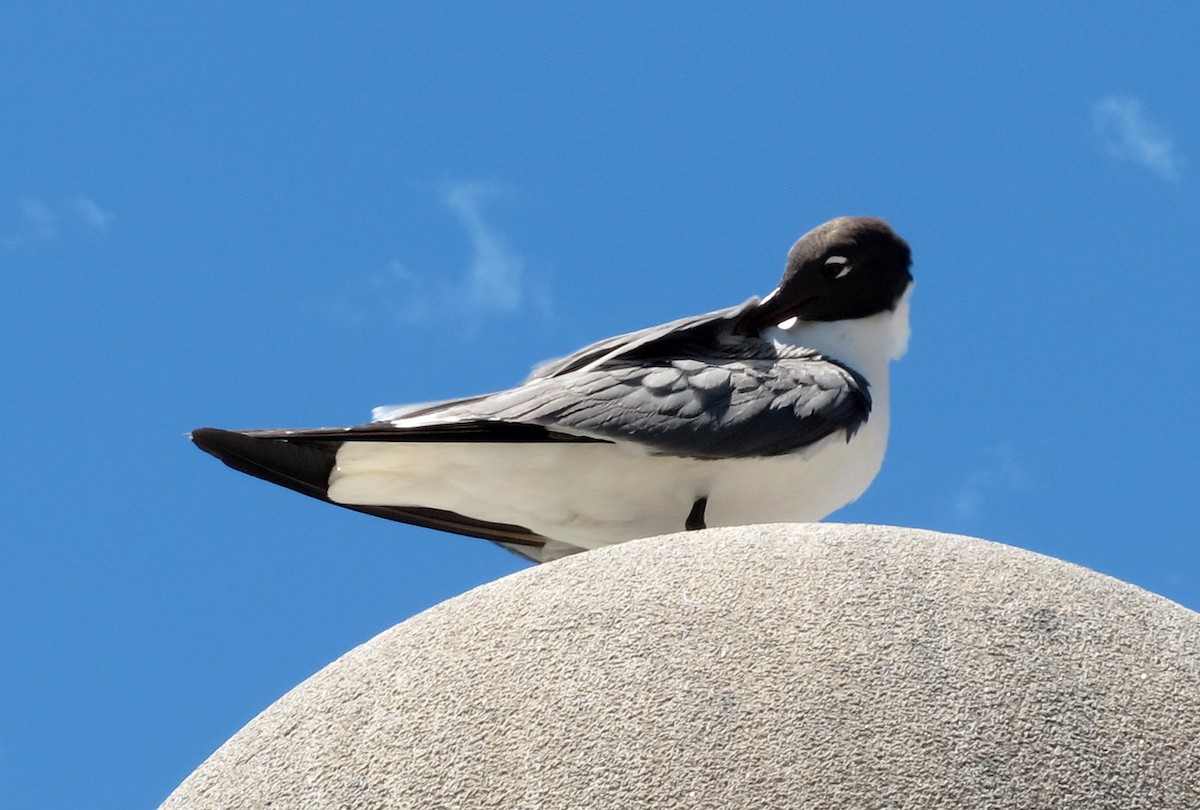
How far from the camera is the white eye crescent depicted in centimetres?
755

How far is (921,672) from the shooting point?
15.0ft

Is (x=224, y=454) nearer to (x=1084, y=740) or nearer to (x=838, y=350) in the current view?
(x=838, y=350)

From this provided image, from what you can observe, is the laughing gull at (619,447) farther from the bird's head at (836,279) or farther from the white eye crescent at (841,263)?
the white eye crescent at (841,263)

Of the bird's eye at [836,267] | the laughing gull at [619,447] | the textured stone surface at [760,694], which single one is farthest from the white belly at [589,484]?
the textured stone surface at [760,694]

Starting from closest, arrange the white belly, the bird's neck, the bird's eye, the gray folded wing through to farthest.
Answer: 1. the gray folded wing
2. the white belly
3. the bird's neck
4. the bird's eye

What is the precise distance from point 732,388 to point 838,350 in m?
0.82

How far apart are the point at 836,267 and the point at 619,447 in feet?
5.01

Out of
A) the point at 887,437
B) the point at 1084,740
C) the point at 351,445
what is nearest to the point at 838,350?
the point at 887,437

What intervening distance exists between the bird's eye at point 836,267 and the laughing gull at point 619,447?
0.35 m

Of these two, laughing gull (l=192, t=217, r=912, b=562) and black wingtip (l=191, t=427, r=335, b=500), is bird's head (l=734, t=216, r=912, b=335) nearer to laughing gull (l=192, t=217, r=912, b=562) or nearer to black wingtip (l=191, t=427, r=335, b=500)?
laughing gull (l=192, t=217, r=912, b=562)

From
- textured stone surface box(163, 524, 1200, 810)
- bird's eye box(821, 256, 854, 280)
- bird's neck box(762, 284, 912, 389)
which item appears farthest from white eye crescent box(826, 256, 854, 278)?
textured stone surface box(163, 524, 1200, 810)

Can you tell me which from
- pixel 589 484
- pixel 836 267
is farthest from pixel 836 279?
pixel 589 484

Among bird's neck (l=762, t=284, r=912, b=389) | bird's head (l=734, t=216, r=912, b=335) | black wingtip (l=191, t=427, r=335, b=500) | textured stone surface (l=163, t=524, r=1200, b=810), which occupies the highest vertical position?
bird's head (l=734, t=216, r=912, b=335)

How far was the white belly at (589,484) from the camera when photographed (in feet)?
22.1
